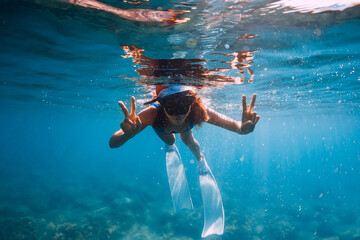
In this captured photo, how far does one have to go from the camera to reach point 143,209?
17688mm

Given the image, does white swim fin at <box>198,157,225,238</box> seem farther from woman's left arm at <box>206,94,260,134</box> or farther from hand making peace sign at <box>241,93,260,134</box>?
hand making peace sign at <box>241,93,260,134</box>

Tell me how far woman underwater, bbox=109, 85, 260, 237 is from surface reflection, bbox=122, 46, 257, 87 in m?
2.83

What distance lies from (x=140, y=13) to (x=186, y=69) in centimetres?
437

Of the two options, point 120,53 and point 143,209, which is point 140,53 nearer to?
point 120,53

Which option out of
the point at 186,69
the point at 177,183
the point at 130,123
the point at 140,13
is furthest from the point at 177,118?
the point at 186,69

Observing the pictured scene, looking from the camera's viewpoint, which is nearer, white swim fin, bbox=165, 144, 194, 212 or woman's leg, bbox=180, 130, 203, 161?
woman's leg, bbox=180, 130, 203, 161

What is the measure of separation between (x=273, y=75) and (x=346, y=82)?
19.8 feet

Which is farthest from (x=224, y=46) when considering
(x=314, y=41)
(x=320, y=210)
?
(x=320, y=210)

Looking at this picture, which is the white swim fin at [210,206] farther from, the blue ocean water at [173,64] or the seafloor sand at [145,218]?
the seafloor sand at [145,218]

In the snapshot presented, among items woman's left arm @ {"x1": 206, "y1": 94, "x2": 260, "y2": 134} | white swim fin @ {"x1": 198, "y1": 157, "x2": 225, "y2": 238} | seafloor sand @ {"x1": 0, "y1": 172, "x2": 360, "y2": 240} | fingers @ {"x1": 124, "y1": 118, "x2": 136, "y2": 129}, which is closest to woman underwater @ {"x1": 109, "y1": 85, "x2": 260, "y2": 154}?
woman's left arm @ {"x1": 206, "y1": 94, "x2": 260, "y2": 134}

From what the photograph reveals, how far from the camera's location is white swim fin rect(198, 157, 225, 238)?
7.30 metres

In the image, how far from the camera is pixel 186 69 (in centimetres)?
976

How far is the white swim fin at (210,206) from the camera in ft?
24.0

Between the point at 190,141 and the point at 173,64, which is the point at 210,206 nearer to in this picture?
the point at 190,141
